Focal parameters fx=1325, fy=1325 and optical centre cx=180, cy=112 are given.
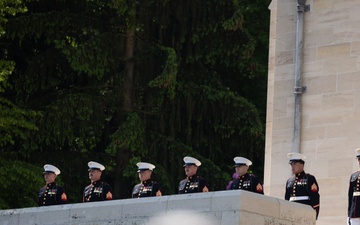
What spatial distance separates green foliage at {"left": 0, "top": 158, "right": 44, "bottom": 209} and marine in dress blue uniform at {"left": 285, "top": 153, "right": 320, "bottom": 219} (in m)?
11.3

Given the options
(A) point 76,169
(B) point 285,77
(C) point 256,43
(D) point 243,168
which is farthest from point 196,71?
(D) point 243,168

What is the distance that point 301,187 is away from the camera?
2192cm

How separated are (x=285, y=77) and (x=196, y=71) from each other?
11702 mm

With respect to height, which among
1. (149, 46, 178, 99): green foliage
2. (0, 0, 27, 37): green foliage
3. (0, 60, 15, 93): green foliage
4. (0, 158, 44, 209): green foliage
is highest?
(0, 0, 27, 37): green foliage

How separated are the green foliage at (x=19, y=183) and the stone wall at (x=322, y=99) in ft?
25.9

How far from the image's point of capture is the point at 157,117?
36.5 m

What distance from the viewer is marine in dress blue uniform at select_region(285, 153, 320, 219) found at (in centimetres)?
2180

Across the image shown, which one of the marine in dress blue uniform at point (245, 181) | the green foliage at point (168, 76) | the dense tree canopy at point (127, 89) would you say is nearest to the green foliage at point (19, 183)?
the dense tree canopy at point (127, 89)

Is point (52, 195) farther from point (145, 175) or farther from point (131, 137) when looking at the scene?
point (131, 137)

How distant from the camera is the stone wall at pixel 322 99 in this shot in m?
24.9

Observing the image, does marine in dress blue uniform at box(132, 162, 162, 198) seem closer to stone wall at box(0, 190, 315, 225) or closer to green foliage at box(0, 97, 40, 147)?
stone wall at box(0, 190, 315, 225)

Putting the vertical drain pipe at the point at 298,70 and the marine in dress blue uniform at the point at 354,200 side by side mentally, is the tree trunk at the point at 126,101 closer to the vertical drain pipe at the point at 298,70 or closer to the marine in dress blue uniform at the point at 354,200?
the vertical drain pipe at the point at 298,70

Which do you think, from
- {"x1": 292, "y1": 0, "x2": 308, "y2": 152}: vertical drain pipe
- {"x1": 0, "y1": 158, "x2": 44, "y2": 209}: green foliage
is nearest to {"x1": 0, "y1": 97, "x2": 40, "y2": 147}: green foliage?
{"x1": 0, "y1": 158, "x2": 44, "y2": 209}: green foliage

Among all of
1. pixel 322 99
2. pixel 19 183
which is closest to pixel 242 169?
pixel 322 99
